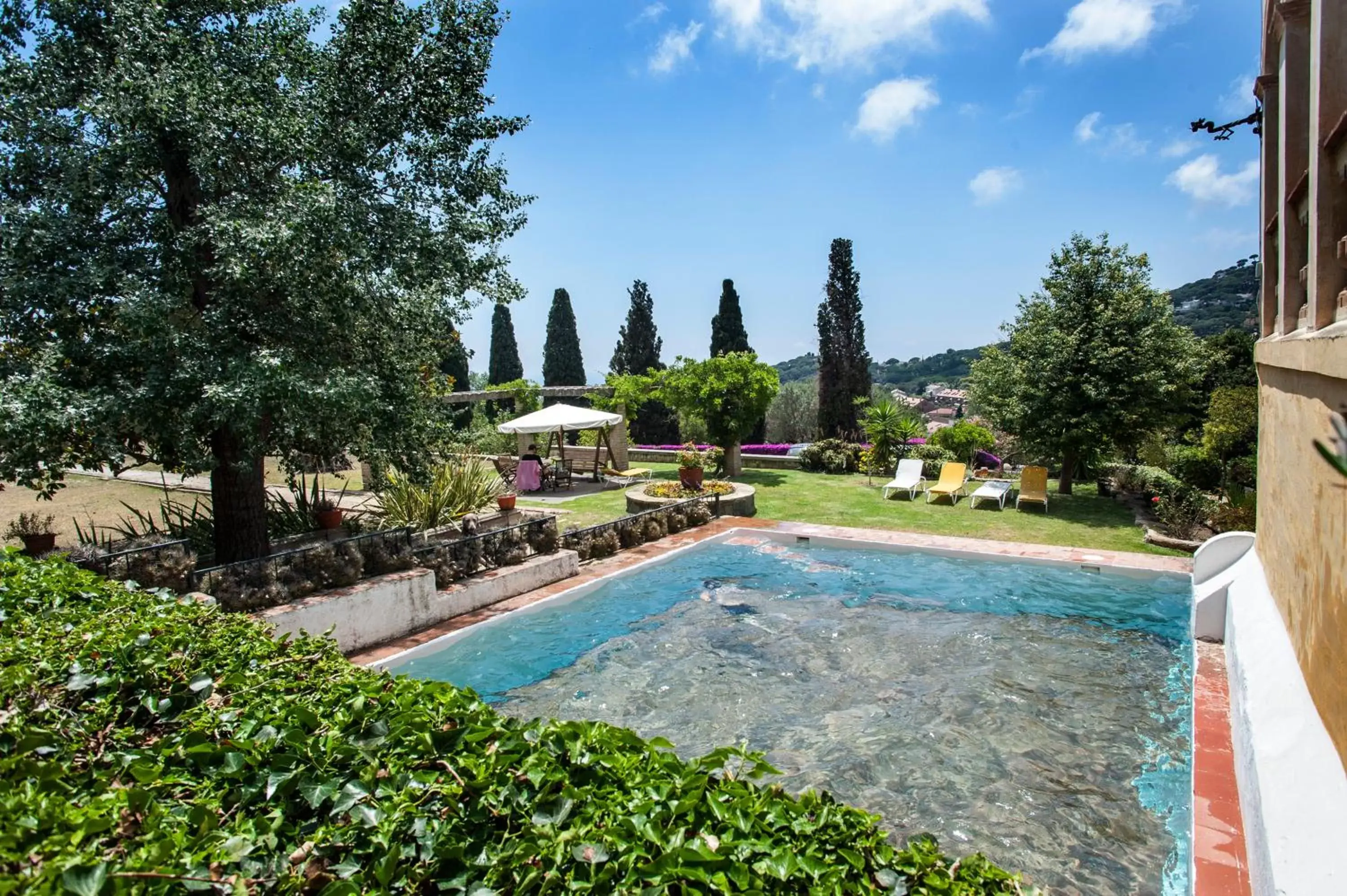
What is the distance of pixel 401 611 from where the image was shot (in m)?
8.62

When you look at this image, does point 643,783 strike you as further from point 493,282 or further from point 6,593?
point 493,282

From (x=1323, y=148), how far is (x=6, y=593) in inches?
308

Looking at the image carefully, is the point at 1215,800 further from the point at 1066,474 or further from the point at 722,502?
the point at 1066,474

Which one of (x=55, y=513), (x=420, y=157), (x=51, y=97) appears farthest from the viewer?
(x=55, y=513)

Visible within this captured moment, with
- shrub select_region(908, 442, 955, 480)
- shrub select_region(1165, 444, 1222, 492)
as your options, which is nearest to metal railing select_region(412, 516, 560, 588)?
shrub select_region(908, 442, 955, 480)

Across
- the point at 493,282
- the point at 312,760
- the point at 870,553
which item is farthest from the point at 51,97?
the point at 870,553

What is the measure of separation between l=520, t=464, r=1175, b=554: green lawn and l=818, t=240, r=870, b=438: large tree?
16974 millimetres

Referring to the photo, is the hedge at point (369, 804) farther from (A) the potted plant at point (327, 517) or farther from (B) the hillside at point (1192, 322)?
(B) the hillside at point (1192, 322)

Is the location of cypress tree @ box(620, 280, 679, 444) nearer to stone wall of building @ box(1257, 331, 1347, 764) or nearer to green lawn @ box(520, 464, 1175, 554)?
green lawn @ box(520, 464, 1175, 554)

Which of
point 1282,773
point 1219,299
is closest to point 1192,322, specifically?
point 1219,299

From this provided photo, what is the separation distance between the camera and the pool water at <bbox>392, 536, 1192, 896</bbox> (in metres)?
5.13

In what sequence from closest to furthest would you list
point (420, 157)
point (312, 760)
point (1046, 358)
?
point (312, 760) → point (420, 157) → point (1046, 358)

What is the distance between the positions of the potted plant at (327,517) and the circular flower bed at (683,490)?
6499 millimetres

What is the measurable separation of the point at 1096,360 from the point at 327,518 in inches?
602
